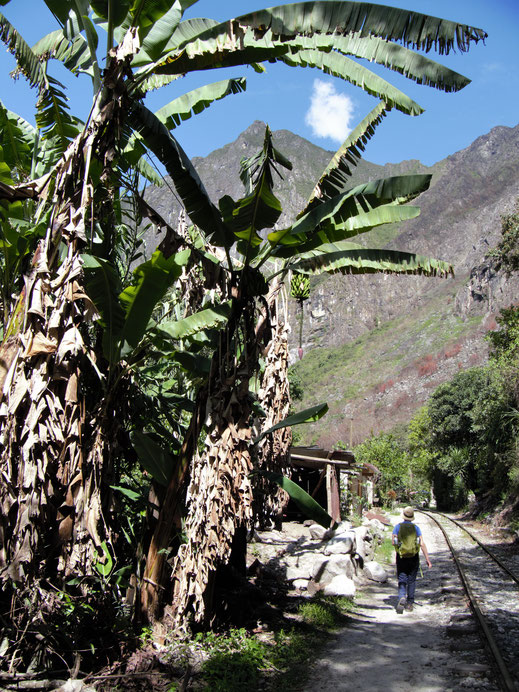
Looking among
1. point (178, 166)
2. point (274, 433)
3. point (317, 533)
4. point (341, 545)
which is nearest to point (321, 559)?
point (341, 545)

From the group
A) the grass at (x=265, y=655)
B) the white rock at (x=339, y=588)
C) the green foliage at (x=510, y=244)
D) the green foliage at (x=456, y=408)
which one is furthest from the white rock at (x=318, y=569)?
the green foliage at (x=456, y=408)

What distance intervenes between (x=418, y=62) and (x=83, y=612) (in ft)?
19.9

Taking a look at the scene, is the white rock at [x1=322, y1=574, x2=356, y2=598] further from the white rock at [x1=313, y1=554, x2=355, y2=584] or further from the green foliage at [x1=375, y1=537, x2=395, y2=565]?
the green foliage at [x1=375, y1=537, x2=395, y2=565]

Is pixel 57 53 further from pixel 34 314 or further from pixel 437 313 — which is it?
pixel 437 313

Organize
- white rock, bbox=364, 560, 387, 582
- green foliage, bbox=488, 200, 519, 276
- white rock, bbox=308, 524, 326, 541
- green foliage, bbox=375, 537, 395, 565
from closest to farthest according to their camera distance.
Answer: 1. white rock, bbox=364, 560, 387, 582
2. white rock, bbox=308, 524, 326, 541
3. green foliage, bbox=375, 537, 395, 565
4. green foliage, bbox=488, 200, 519, 276

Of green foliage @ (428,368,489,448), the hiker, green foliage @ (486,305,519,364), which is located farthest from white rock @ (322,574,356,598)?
green foliage @ (428,368,489,448)

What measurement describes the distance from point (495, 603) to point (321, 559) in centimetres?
303

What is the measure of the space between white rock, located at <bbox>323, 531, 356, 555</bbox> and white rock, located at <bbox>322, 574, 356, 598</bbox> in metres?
1.40

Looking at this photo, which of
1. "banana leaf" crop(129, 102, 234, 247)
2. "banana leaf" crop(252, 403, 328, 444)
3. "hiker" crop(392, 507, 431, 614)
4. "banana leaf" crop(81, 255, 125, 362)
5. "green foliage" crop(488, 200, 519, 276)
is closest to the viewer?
"banana leaf" crop(81, 255, 125, 362)

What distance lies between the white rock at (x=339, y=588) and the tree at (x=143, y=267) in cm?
369

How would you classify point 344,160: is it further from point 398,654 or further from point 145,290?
point 398,654

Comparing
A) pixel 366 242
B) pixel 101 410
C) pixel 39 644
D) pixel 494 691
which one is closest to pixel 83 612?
pixel 39 644

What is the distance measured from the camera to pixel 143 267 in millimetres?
4910

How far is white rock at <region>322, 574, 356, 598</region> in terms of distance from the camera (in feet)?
28.9
